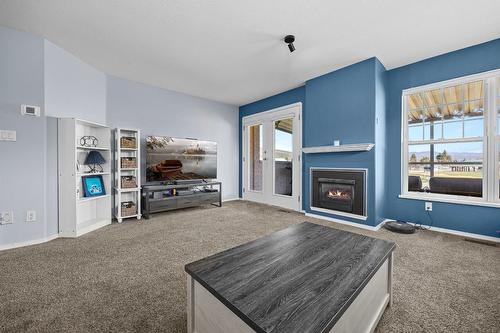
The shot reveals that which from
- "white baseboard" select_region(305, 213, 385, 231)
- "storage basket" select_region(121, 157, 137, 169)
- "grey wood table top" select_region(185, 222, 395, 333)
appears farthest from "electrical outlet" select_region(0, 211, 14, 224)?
"white baseboard" select_region(305, 213, 385, 231)

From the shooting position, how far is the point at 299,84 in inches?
160

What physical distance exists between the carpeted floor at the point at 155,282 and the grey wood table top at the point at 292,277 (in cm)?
46

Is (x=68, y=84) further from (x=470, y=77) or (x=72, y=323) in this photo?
(x=470, y=77)

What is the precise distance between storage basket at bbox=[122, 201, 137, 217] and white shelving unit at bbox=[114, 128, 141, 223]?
3 cm

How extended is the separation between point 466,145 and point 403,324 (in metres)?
2.88

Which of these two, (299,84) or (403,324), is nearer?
(403,324)

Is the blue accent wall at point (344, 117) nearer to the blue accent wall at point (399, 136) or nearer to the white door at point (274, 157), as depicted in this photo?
the white door at point (274, 157)

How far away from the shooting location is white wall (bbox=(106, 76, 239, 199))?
3725 millimetres

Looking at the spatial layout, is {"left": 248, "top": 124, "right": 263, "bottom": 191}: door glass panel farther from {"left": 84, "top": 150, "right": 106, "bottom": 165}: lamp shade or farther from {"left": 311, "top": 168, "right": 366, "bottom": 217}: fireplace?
{"left": 84, "top": 150, "right": 106, "bottom": 165}: lamp shade

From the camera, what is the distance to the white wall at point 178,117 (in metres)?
3.72

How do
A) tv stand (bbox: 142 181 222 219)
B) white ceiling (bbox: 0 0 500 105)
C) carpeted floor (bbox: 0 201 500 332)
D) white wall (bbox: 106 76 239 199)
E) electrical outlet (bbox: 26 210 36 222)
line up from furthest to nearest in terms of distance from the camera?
white wall (bbox: 106 76 239 199) < tv stand (bbox: 142 181 222 219) < electrical outlet (bbox: 26 210 36 222) < white ceiling (bbox: 0 0 500 105) < carpeted floor (bbox: 0 201 500 332)

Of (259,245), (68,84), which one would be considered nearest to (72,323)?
(259,245)

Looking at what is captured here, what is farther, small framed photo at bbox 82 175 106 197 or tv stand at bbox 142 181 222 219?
tv stand at bbox 142 181 222 219

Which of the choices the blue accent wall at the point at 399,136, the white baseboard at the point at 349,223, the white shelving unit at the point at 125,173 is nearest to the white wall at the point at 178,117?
the white shelving unit at the point at 125,173
